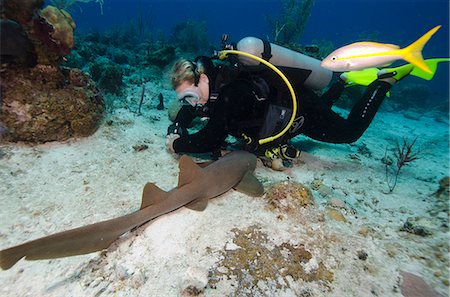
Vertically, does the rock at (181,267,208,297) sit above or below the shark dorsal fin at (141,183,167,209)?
below

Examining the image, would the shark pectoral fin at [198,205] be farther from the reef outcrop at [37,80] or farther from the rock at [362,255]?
the reef outcrop at [37,80]

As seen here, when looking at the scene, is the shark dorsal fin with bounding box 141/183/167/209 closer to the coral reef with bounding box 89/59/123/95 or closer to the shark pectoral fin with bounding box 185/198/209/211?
the shark pectoral fin with bounding box 185/198/209/211

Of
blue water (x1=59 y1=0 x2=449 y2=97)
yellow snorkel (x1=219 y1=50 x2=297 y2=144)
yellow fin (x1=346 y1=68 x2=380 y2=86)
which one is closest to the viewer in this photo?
yellow snorkel (x1=219 y1=50 x2=297 y2=144)

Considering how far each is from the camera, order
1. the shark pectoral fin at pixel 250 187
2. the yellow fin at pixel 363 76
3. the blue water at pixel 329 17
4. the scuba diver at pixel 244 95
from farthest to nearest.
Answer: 1. the blue water at pixel 329 17
2. the yellow fin at pixel 363 76
3. the scuba diver at pixel 244 95
4. the shark pectoral fin at pixel 250 187

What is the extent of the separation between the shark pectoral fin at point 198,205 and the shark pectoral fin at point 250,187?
617 mm

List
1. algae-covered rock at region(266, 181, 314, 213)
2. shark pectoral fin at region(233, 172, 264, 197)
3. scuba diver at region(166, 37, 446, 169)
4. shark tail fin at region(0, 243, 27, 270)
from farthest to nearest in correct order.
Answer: scuba diver at region(166, 37, 446, 169) → shark pectoral fin at region(233, 172, 264, 197) → algae-covered rock at region(266, 181, 314, 213) → shark tail fin at region(0, 243, 27, 270)

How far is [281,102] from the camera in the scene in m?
4.22

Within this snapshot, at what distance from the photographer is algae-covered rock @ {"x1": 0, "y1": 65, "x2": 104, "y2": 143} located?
4.04 meters

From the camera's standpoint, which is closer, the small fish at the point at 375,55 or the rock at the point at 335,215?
the small fish at the point at 375,55

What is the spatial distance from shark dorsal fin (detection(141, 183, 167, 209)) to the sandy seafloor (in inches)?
13.0

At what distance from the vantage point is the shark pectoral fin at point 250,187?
350 cm

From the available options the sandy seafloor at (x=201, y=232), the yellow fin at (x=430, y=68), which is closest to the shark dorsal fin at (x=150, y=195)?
the sandy seafloor at (x=201, y=232)

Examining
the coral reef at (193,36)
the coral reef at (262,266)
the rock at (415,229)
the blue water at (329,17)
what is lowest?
the coral reef at (262,266)

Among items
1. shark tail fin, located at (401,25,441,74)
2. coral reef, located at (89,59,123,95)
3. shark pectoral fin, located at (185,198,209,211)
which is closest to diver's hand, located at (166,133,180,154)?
shark pectoral fin, located at (185,198,209,211)
